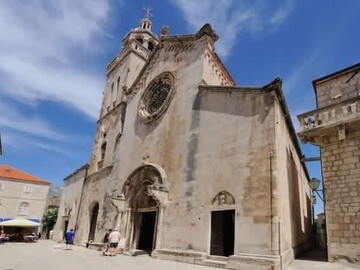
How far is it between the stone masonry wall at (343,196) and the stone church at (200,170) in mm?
1494

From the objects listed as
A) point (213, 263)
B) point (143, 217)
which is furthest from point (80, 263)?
point (143, 217)

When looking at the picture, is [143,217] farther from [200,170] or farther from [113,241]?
[200,170]

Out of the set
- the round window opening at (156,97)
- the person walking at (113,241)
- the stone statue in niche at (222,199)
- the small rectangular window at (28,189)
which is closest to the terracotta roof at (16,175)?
the small rectangular window at (28,189)

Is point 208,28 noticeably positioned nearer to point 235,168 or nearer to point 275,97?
point 275,97

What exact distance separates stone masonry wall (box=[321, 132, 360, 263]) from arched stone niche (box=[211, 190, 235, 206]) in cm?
327

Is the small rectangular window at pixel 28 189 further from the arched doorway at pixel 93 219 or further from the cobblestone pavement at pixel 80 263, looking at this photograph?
the cobblestone pavement at pixel 80 263

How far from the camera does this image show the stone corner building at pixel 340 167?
29.3ft

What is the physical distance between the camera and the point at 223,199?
10.3m

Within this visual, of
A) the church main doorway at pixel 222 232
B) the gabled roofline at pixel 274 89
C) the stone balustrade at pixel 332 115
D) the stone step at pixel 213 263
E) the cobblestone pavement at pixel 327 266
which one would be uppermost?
the gabled roofline at pixel 274 89

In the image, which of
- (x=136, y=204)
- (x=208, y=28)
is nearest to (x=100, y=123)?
(x=136, y=204)

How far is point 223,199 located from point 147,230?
6.04 m

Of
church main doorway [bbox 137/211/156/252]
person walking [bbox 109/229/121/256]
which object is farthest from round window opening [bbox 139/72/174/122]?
person walking [bbox 109/229/121/256]

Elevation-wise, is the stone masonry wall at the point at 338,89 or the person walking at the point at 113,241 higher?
the stone masonry wall at the point at 338,89

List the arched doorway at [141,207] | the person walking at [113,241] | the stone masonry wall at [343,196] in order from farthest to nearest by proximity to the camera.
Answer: the arched doorway at [141,207] < the person walking at [113,241] < the stone masonry wall at [343,196]
